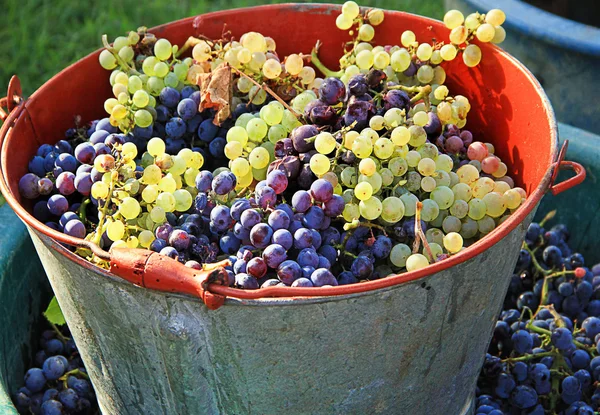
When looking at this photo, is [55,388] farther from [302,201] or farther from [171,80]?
[302,201]

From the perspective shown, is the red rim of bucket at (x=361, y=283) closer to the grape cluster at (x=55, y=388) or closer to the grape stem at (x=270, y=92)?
the grape stem at (x=270, y=92)

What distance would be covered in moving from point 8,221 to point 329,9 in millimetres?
996

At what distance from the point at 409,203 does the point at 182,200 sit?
41cm

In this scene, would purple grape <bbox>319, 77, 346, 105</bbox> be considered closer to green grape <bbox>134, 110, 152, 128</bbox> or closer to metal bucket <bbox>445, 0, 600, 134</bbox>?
green grape <bbox>134, 110, 152, 128</bbox>

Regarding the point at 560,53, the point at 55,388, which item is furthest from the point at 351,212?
the point at 560,53

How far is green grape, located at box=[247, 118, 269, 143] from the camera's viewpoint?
139cm

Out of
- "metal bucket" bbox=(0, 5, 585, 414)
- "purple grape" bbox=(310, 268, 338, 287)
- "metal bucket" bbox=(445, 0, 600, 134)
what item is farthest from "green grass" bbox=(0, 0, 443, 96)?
"purple grape" bbox=(310, 268, 338, 287)

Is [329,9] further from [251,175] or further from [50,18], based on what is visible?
[50,18]

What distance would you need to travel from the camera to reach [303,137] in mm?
1298

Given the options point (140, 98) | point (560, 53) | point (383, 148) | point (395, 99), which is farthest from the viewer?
point (560, 53)

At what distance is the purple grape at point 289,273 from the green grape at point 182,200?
0.86 ft

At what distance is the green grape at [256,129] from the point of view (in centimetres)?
139

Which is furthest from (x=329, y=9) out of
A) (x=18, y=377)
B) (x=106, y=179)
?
(x=18, y=377)

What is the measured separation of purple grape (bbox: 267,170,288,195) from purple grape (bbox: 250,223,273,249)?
0.09 m
